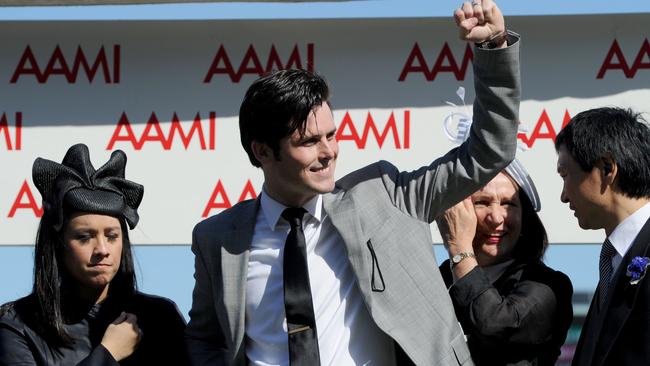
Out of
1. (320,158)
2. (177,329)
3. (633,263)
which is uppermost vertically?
(320,158)

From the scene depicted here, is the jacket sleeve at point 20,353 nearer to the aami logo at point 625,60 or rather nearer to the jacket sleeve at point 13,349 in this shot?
the jacket sleeve at point 13,349

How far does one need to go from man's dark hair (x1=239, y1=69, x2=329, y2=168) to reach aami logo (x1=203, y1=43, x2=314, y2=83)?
110cm

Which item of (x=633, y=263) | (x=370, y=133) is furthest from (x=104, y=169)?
(x=633, y=263)

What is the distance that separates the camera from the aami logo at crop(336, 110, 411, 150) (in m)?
4.44

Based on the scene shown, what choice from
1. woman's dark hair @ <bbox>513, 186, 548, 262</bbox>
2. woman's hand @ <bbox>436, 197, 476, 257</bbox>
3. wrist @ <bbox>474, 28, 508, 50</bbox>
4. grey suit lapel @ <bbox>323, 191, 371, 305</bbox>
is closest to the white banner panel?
woman's dark hair @ <bbox>513, 186, 548, 262</bbox>

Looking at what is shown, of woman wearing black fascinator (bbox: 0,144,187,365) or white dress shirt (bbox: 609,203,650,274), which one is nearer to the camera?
white dress shirt (bbox: 609,203,650,274)

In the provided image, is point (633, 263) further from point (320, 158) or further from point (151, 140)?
point (151, 140)

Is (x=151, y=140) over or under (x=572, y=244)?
over

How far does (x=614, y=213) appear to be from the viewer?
10.9 feet

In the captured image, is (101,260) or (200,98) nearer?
(101,260)

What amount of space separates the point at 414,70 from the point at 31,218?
53.6 inches

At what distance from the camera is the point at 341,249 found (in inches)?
131

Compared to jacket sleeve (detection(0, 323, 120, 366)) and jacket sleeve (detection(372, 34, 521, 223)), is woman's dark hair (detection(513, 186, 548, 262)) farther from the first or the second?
jacket sleeve (detection(0, 323, 120, 366))

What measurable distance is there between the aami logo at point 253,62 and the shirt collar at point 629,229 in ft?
4.71
